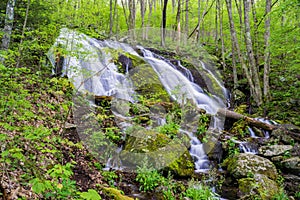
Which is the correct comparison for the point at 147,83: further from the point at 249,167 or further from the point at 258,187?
the point at 258,187

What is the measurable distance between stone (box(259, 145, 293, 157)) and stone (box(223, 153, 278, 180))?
61 cm

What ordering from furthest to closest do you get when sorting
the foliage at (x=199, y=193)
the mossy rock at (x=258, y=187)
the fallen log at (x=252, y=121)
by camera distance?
the fallen log at (x=252, y=121) → the mossy rock at (x=258, y=187) → the foliage at (x=199, y=193)

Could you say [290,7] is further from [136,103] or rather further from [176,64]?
[176,64]

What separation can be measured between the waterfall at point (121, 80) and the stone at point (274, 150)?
1678mm

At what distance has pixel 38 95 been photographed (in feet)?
19.4

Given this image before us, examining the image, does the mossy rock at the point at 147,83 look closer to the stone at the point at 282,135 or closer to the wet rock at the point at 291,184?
the stone at the point at 282,135

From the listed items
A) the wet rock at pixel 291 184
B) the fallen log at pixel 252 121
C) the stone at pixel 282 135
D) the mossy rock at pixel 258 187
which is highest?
the fallen log at pixel 252 121

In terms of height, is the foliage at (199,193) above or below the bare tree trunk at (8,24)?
below

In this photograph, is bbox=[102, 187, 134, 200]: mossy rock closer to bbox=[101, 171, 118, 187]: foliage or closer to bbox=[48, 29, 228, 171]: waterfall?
bbox=[101, 171, 118, 187]: foliage

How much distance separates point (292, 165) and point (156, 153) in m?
3.67

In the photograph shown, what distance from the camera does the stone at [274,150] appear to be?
657 centimetres

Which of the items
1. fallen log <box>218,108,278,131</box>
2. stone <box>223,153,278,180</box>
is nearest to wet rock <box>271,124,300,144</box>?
fallen log <box>218,108,278,131</box>

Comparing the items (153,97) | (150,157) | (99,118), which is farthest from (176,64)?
(150,157)

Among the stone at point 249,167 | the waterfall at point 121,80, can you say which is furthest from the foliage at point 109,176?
the stone at point 249,167
